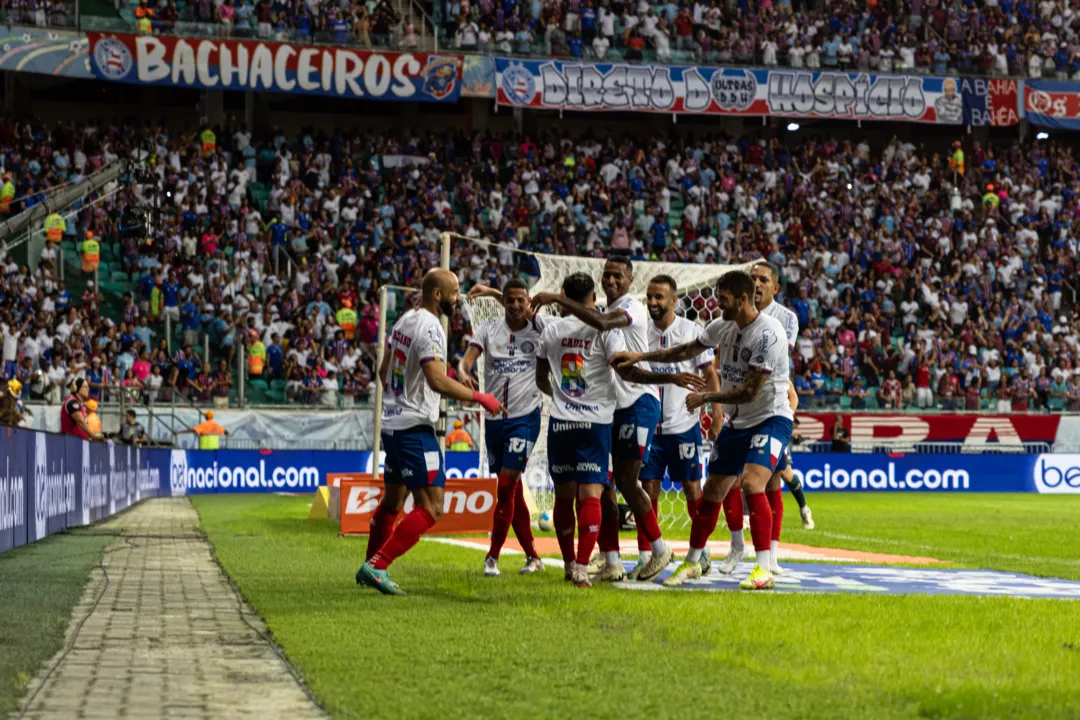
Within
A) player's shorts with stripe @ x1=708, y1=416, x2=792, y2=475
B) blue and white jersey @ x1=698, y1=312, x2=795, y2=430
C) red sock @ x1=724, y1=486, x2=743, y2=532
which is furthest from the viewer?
red sock @ x1=724, y1=486, x2=743, y2=532

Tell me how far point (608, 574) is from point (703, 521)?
2.66ft

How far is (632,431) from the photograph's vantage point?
10906 mm

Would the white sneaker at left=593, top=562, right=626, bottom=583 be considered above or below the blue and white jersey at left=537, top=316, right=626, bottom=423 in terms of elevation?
below

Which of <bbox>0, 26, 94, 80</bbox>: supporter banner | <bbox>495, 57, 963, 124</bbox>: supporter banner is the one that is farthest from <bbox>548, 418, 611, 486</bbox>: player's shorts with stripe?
<bbox>495, 57, 963, 124</bbox>: supporter banner

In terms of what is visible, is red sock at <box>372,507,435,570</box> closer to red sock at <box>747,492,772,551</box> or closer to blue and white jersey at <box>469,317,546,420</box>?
blue and white jersey at <box>469,317,546,420</box>

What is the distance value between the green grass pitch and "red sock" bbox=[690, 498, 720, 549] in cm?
105

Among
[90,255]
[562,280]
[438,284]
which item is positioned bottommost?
[438,284]

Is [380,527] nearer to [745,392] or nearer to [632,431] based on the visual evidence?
[632,431]

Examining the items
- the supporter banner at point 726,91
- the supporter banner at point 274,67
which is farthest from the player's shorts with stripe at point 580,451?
the supporter banner at point 726,91

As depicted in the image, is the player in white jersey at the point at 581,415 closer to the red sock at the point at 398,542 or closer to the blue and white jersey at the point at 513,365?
the blue and white jersey at the point at 513,365

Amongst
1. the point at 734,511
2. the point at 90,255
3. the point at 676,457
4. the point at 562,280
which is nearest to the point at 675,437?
the point at 676,457

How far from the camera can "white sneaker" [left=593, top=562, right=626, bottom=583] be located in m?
10.9

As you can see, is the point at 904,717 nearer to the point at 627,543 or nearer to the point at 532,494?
the point at 627,543

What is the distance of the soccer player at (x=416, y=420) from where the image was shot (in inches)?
387
